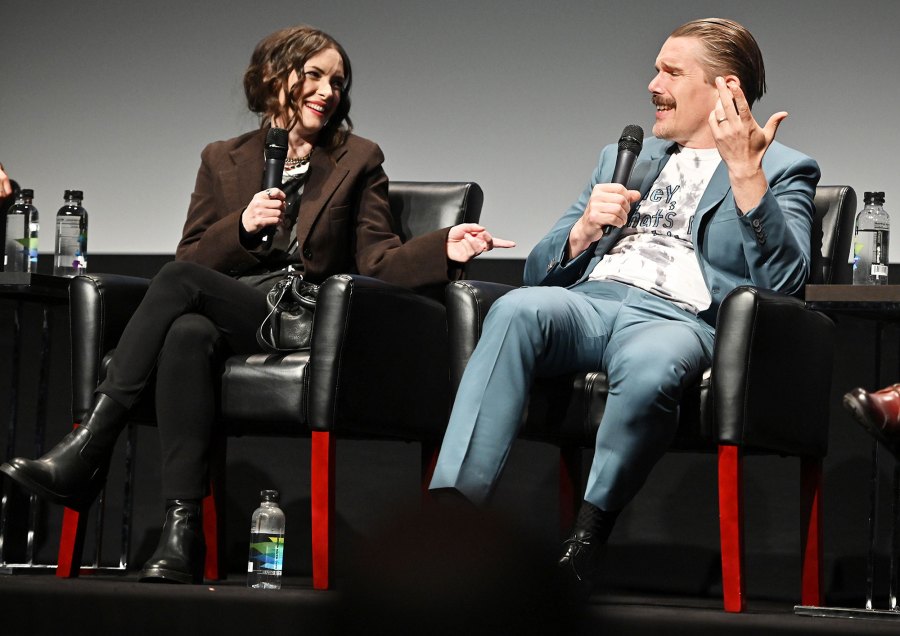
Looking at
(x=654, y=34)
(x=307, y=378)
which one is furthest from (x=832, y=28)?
(x=307, y=378)

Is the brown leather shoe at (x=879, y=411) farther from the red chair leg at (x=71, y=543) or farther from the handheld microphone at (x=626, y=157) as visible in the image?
the red chair leg at (x=71, y=543)

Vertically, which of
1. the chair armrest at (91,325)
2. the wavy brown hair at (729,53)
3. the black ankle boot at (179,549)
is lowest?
the black ankle boot at (179,549)

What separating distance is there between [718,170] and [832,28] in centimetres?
93

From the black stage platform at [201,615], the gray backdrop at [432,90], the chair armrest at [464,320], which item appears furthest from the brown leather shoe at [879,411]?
the gray backdrop at [432,90]

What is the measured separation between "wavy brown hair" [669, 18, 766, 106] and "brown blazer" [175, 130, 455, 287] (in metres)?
0.68

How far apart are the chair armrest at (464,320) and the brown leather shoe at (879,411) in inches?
34.1

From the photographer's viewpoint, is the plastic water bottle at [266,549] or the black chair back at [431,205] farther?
the black chair back at [431,205]

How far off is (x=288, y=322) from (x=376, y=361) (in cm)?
23

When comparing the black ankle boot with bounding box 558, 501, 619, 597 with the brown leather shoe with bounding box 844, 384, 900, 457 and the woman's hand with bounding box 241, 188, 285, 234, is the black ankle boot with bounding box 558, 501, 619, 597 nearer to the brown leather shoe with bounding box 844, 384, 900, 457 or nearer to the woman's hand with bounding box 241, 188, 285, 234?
the brown leather shoe with bounding box 844, 384, 900, 457

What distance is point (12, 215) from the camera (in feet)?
10.5

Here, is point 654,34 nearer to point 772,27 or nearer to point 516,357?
point 772,27

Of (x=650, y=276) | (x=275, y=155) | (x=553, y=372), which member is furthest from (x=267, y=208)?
(x=650, y=276)

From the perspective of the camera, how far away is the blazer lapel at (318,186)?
2.81m

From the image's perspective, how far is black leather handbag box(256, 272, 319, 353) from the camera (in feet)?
8.24
